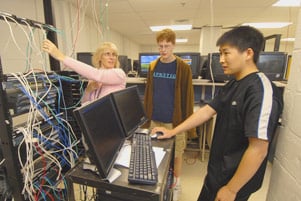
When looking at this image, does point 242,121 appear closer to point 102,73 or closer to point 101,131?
point 101,131

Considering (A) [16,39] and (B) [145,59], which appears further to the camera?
(B) [145,59]

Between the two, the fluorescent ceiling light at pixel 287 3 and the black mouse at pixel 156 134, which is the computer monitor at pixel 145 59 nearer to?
the black mouse at pixel 156 134

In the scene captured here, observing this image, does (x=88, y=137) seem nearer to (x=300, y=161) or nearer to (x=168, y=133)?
(x=168, y=133)

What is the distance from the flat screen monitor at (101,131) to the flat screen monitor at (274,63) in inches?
80.6

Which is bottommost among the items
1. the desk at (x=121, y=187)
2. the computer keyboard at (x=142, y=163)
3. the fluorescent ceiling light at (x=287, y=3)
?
the desk at (x=121, y=187)

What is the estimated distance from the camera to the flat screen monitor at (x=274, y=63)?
216 centimetres

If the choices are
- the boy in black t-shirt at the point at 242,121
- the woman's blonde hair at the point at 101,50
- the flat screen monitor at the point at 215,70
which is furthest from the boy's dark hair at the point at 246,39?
the flat screen monitor at the point at 215,70

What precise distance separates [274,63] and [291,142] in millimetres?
1773

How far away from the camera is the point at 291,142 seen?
820mm

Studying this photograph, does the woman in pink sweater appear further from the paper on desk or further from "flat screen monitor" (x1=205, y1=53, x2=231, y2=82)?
"flat screen monitor" (x1=205, y1=53, x2=231, y2=82)

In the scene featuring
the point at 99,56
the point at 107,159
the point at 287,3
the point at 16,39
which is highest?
the point at 287,3

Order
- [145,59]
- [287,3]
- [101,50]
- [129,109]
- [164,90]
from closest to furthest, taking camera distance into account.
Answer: [129,109] → [101,50] → [164,90] → [145,59] → [287,3]

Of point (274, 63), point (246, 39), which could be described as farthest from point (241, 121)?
point (274, 63)

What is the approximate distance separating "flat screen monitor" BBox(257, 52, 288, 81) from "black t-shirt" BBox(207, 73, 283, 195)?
59.1 inches
